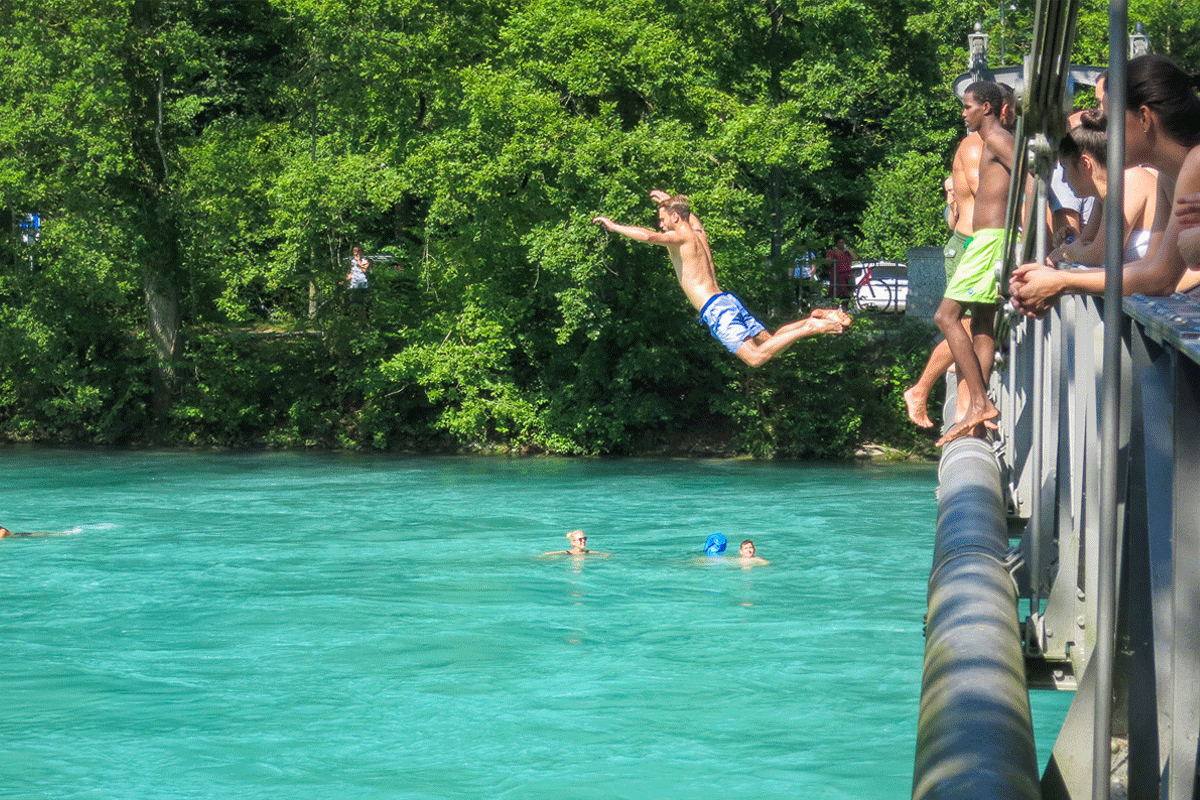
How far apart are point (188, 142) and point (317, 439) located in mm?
7544

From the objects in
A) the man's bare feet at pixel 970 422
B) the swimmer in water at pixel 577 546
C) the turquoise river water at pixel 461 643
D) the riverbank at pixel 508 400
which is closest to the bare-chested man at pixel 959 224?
the man's bare feet at pixel 970 422

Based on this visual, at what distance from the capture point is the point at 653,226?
29.0 meters

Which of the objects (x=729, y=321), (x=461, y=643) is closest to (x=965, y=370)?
(x=729, y=321)

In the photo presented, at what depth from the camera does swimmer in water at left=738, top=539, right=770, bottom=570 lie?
743 inches

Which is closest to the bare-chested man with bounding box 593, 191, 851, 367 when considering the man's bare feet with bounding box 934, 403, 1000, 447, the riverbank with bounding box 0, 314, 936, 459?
the man's bare feet with bounding box 934, 403, 1000, 447

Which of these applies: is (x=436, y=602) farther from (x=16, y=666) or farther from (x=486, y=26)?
(x=486, y=26)

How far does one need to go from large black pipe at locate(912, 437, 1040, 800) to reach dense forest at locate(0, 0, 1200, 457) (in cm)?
2358

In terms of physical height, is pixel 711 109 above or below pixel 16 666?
above

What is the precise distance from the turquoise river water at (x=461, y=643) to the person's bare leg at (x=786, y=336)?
335 cm

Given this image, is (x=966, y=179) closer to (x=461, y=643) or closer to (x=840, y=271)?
(x=461, y=643)

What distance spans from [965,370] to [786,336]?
3027 mm

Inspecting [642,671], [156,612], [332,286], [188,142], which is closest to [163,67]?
[188,142]

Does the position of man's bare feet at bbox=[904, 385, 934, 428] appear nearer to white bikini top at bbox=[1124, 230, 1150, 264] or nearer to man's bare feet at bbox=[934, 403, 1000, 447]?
man's bare feet at bbox=[934, 403, 1000, 447]

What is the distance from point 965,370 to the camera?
6930mm
